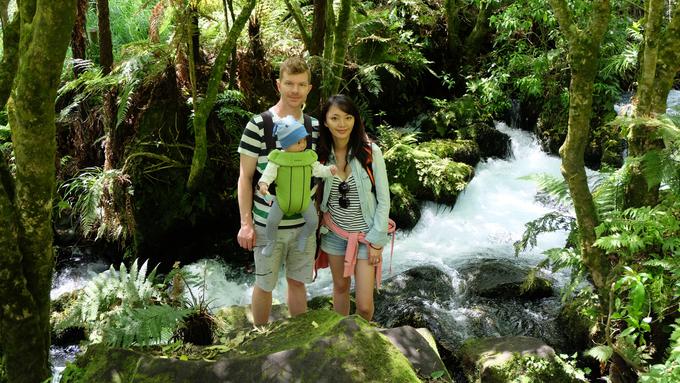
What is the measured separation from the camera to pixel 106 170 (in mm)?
7141

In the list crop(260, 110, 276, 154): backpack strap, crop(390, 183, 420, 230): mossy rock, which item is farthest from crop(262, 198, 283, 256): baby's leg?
crop(390, 183, 420, 230): mossy rock

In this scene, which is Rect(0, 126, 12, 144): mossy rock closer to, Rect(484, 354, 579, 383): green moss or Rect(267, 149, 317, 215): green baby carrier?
Rect(267, 149, 317, 215): green baby carrier

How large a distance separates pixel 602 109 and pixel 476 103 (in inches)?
94.3

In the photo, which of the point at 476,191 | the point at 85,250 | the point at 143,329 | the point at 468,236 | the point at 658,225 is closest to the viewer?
the point at 143,329

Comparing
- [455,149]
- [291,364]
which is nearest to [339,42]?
[455,149]

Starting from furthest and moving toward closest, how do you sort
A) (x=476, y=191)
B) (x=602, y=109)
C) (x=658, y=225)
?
(x=602, y=109) → (x=476, y=191) → (x=658, y=225)

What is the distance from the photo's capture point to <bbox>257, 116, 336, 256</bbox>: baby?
340 cm

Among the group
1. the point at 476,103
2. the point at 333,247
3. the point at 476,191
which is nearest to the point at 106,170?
the point at 333,247

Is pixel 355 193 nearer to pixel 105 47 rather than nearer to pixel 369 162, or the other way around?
pixel 369 162

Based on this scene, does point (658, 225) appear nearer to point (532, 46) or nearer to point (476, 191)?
point (476, 191)

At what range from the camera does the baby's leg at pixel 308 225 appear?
11.9 ft

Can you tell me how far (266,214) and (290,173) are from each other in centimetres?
36

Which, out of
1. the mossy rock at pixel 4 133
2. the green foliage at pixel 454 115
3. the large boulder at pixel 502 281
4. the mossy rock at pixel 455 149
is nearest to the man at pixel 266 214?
the large boulder at pixel 502 281

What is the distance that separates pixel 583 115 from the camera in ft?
15.8
